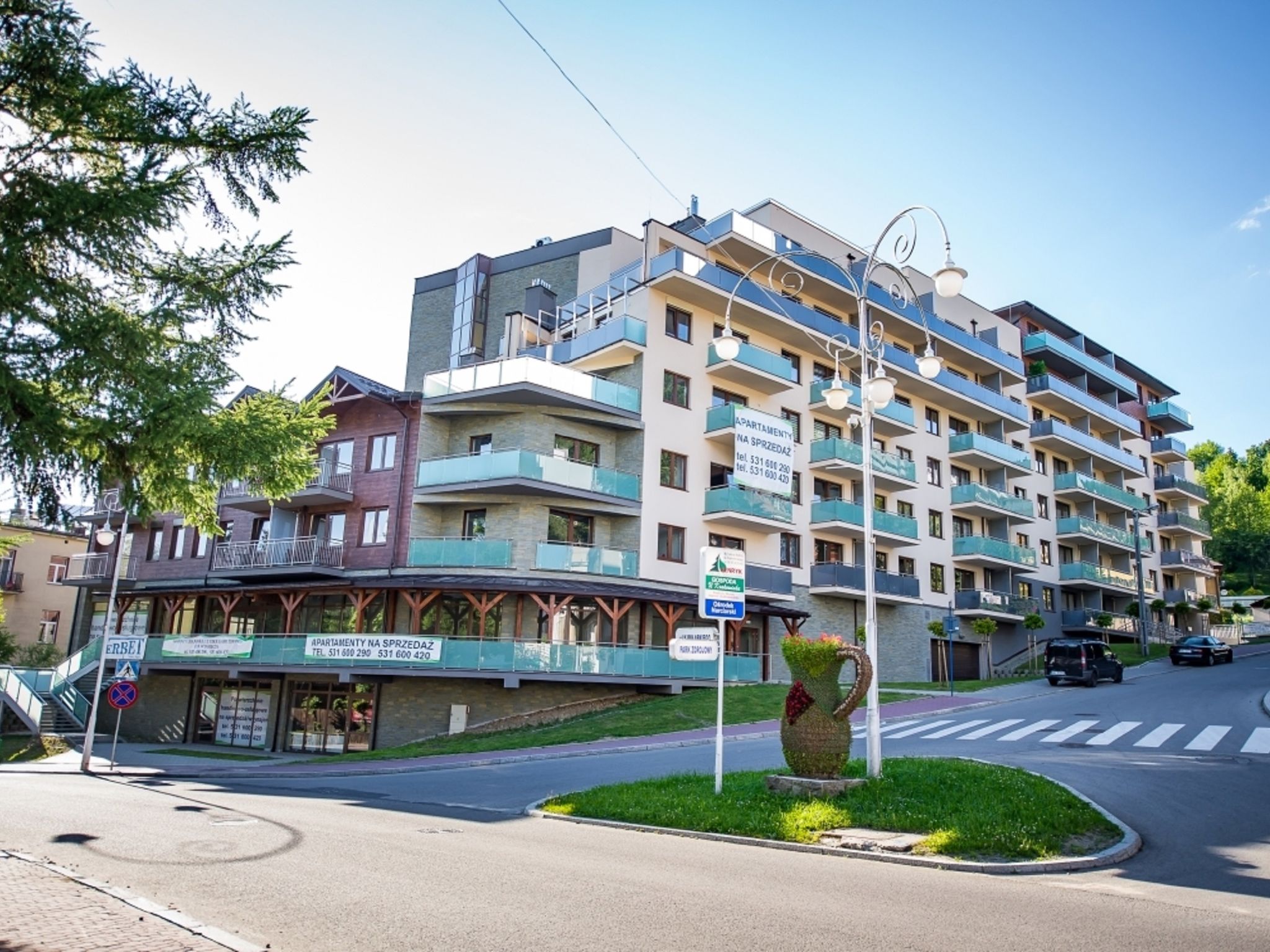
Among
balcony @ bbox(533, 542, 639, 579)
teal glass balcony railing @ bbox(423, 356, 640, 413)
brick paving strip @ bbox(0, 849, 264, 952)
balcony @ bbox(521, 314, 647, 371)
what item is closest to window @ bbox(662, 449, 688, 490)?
teal glass balcony railing @ bbox(423, 356, 640, 413)

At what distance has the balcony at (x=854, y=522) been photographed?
1410 inches

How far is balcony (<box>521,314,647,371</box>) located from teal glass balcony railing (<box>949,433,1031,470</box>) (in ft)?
64.5

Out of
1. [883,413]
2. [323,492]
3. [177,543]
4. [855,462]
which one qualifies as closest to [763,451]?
[323,492]

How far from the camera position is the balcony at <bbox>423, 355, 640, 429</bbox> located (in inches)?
1144

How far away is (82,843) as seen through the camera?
31.3 ft

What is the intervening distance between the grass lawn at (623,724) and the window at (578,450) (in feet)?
27.5

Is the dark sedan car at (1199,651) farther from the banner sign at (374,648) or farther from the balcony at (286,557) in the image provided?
the balcony at (286,557)

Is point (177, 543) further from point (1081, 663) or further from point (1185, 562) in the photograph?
point (1185, 562)

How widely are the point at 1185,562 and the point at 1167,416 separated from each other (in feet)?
34.5

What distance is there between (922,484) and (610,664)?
21.3 meters

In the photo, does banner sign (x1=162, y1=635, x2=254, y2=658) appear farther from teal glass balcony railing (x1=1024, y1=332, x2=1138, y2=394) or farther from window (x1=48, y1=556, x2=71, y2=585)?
teal glass balcony railing (x1=1024, y1=332, x2=1138, y2=394)

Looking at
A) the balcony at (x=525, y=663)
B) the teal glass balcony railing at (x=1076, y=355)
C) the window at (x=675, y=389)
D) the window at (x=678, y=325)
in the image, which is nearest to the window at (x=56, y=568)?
the balcony at (x=525, y=663)

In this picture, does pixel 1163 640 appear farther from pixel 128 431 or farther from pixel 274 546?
pixel 128 431

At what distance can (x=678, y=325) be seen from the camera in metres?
33.6
